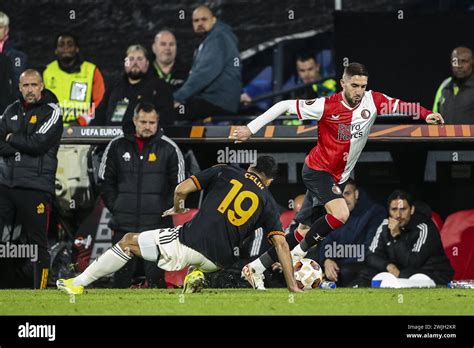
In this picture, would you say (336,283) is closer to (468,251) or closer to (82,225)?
(468,251)

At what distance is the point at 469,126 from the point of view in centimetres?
1280

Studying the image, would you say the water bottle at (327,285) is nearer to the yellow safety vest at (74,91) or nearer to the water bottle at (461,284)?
the water bottle at (461,284)

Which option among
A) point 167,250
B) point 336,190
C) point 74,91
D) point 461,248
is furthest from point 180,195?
point 461,248

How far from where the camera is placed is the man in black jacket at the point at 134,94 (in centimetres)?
1313

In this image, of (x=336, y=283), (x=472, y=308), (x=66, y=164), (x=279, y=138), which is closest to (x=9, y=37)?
(x=66, y=164)

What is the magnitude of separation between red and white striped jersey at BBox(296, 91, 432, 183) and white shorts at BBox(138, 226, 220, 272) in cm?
173

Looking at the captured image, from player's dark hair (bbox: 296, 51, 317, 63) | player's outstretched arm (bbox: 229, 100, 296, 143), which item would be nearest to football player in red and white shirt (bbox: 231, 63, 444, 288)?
player's outstretched arm (bbox: 229, 100, 296, 143)

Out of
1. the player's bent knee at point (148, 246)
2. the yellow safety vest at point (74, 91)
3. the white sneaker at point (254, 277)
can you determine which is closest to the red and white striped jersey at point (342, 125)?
the white sneaker at point (254, 277)

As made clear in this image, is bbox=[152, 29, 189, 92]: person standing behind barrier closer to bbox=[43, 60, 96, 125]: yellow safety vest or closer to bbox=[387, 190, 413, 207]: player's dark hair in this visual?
bbox=[43, 60, 96, 125]: yellow safety vest

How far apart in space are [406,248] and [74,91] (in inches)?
149

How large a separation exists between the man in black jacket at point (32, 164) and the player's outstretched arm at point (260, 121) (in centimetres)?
227

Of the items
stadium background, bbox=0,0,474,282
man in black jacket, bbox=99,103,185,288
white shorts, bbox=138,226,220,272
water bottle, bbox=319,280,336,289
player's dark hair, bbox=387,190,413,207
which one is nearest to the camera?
white shorts, bbox=138,226,220,272

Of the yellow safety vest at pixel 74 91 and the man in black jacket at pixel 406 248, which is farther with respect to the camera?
the yellow safety vest at pixel 74 91

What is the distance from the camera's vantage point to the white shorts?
33.5 feet
